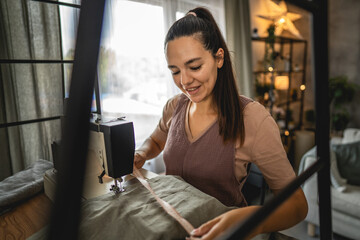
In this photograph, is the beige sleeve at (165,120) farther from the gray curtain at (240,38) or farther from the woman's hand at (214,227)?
the gray curtain at (240,38)

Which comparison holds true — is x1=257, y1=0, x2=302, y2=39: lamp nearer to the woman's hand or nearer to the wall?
the wall

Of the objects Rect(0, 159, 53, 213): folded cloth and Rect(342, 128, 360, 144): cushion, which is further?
Rect(342, 128, 360, 144): cushion

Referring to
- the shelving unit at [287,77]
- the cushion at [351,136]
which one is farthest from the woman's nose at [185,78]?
the shelving unit at [287,77]

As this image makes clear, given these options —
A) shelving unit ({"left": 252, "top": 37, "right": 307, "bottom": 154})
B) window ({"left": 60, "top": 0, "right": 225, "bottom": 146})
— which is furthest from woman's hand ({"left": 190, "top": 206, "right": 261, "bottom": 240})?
shelving unit ({"left": 252, "top": 37, "right": 307, "bottom": 154})

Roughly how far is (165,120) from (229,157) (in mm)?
532

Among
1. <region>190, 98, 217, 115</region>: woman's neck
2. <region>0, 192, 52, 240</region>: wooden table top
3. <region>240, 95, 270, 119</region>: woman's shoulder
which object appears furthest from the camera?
<region>190, 98, 217, 115</region>: woman's neck

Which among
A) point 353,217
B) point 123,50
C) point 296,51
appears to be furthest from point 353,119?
point 123,50

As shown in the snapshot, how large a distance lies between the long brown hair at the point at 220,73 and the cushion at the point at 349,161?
1931 millimetres

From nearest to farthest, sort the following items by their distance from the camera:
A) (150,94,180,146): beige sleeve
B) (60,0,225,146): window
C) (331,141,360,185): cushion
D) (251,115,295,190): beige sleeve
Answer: (251,115,295,190): beige sleeve < (150,94,180,146): beige sleeve < (331,141,360,185): cushion < (60,0,225,146): window

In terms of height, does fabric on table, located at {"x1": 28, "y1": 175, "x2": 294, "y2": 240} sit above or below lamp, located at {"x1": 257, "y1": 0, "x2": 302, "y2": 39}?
below

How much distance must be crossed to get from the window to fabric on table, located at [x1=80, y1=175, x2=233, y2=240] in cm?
173

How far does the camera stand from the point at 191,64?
81 cm

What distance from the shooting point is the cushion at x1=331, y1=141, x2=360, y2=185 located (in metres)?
2.16

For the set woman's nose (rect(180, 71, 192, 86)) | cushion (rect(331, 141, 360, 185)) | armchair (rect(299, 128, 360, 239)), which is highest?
woman's nose (rect(180, 71, 192, 86))
